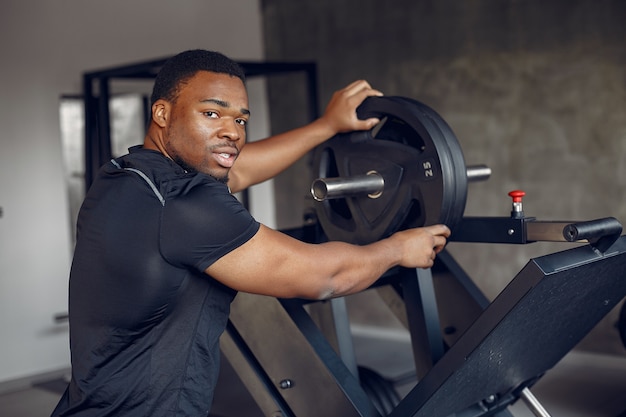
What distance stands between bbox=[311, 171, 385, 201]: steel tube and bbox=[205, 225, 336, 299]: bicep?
0.30 metres

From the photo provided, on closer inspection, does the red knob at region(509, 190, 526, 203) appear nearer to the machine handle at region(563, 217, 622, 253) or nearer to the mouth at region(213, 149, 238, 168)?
the machine handle at region(563, 217, 622, 253)

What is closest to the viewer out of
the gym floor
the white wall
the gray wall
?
the gym floor

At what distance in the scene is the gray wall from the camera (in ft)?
13.1

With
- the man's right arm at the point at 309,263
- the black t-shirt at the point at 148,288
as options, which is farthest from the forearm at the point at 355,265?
the black t-shirt at the point at 148,288

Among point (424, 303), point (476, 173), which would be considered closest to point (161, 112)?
point (424, 303)

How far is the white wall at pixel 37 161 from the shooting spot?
14.0ft

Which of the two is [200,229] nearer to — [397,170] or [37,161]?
[397,170]

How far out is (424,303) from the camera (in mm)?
2016

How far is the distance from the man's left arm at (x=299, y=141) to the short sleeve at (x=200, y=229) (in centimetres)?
66

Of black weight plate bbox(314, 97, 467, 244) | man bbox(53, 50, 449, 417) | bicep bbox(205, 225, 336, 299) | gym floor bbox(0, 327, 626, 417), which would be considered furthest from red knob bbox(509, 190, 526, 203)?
gym floor bbox(0, 327, 626, 417)

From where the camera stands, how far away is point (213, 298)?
1.56m

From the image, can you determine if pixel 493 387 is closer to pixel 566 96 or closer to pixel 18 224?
pixel 566 96

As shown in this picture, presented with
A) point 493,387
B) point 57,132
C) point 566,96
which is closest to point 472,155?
point 566,96

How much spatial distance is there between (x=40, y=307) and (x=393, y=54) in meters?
2.55
